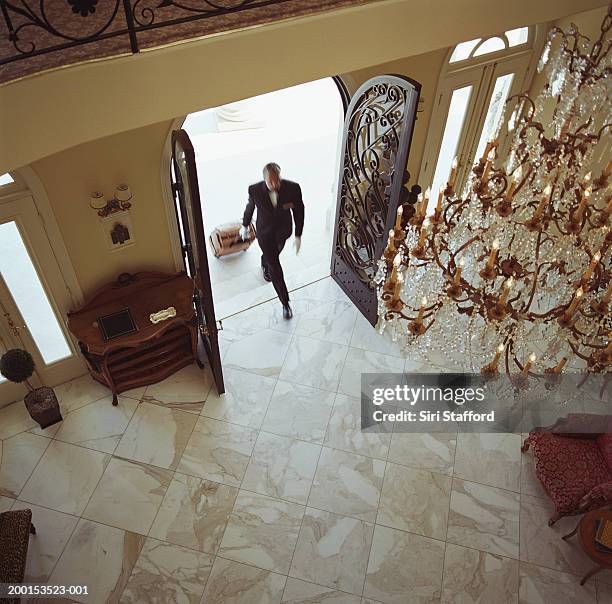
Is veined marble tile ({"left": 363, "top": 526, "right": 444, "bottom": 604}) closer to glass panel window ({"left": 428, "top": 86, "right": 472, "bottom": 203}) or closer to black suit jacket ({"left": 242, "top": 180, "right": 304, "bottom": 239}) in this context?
black suit jacket ({"left": 242, "top": 180, "right": 304, "bottom": 239})

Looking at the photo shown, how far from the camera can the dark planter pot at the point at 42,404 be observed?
219 inches

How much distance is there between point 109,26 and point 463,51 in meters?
4.44

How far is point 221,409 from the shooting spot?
6.05m

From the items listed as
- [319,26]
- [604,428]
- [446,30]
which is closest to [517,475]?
[604,428]

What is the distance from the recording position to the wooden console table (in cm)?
546

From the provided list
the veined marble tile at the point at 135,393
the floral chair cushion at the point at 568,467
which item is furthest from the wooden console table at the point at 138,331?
the floral chair cushion at the point at 568,467

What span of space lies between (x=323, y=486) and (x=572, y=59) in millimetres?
5162

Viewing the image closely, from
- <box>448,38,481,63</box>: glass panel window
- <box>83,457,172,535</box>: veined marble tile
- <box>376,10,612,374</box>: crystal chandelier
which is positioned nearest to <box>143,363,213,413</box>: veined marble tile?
<box>83,457,172,535</box>: veined marble tile

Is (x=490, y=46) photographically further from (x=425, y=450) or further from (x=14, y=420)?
(x=14, y=420)

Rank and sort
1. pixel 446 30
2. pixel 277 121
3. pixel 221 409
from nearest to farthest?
pixel 446 30 < pixel 221 409 < pixel 277 121

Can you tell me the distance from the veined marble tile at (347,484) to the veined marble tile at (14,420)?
288cm

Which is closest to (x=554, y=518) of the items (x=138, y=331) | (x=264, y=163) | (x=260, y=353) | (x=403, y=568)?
(x=403, y=568)

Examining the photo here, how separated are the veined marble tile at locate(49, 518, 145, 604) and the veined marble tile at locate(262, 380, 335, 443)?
5.48 ft

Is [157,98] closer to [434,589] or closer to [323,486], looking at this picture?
[323,486]
